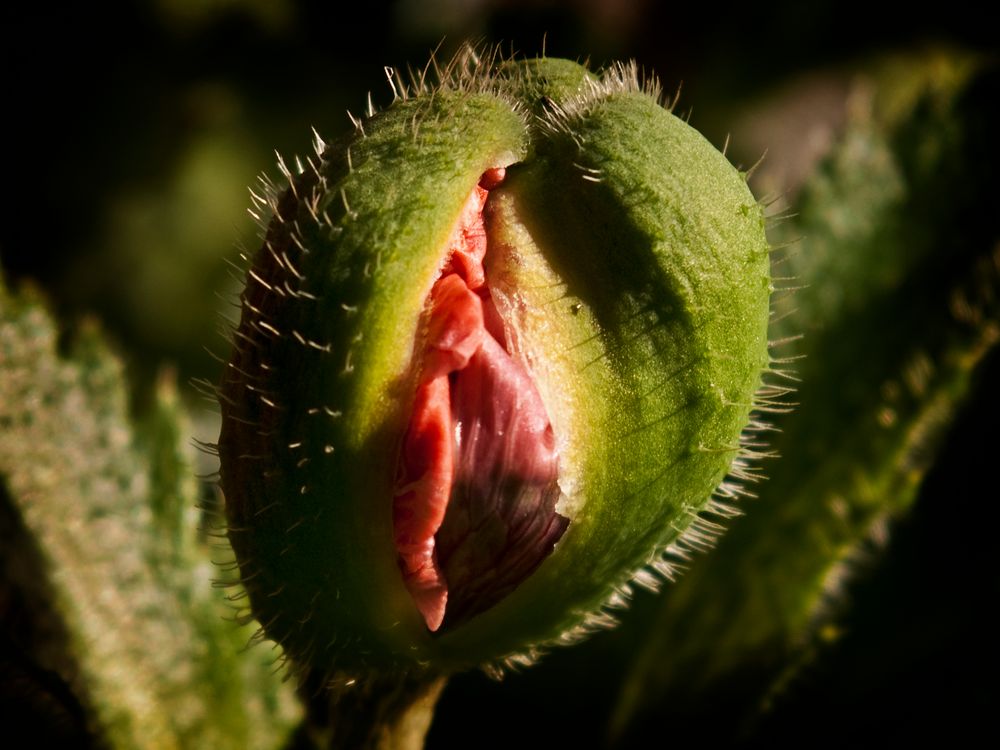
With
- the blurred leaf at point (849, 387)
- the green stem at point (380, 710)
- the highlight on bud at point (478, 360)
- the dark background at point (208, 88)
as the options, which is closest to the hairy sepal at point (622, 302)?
the highlight on bud at point (478, 360)

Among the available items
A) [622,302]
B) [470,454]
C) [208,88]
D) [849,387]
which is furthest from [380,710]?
[208,88]

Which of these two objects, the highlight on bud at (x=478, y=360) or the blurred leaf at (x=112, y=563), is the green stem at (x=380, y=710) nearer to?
the highlight on bud at (x=478, y=360)

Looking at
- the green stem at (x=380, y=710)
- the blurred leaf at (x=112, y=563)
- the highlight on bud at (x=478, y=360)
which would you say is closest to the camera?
the highlight on bud at (x=478, y=360)

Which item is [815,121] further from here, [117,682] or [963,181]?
[117,682]

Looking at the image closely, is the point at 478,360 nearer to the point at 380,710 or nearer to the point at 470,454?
the point at 470,454

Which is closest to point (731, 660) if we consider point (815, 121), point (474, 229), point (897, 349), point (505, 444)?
point (897, 349)

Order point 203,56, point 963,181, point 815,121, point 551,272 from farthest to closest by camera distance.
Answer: point 815,121
point 203,56
point 963,181
point 551,272
